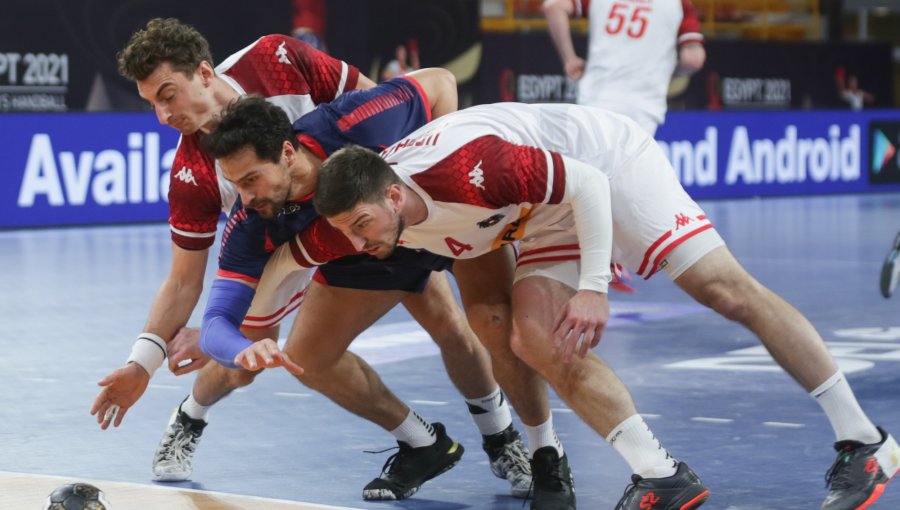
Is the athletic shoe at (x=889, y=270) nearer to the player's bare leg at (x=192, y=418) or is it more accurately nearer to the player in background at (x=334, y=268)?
the player in background at (x=334, y=268)

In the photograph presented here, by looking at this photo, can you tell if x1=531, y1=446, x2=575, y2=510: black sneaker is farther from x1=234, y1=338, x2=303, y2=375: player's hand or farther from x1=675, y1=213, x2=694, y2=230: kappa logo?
x1=234, y1=338, x2=303, y2=375: player's hand

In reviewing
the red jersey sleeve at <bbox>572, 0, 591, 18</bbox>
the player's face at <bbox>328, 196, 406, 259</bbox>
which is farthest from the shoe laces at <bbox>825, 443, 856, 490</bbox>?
the red jersey sleeve at <bbox>572, 0, 591, 18</bbox>

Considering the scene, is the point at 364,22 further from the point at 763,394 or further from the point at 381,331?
the point at 763,394

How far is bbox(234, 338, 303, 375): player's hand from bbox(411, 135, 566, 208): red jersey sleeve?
2.18ft

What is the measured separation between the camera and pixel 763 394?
662 centimetres

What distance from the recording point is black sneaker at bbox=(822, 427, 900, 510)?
180 inches

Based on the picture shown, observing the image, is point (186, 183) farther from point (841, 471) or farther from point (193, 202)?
point (841, 471)

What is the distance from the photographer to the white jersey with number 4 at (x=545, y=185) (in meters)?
4.48

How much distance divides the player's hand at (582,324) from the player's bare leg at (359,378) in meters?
0.89

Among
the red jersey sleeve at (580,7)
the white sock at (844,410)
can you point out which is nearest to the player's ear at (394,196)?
the white sock at (844,410)

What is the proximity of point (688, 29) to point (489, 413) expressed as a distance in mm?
4907

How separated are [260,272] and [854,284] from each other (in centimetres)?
625

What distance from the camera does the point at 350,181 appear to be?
4289 millimetres

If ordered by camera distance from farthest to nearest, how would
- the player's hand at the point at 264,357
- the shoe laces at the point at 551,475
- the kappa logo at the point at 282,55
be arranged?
the kappa logo at the point at 282,55, the shoe laces at the point at 551,475, the player's hand at the point at 264,357
